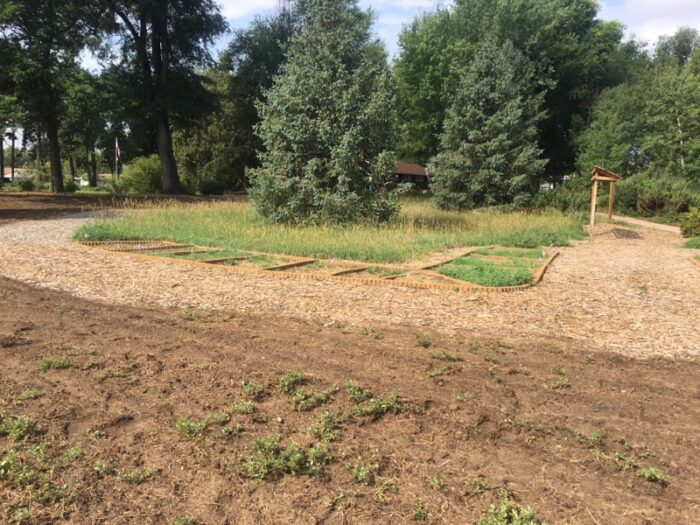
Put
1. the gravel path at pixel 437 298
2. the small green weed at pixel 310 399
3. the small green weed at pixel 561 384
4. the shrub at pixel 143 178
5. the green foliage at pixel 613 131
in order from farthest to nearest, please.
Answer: the shrub at pixel 143 178 < the green foliage at pixel 613 131 < the gravel path at pixel 437 298 < the small green weed at pixel 561 384 < the small green weed at pixel 310 399

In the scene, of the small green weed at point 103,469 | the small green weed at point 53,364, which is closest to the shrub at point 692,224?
the small green weed at point 53,364

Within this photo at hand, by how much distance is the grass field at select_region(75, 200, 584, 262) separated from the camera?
9398 mm

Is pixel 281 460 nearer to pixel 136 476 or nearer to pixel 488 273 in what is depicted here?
pixel 136 476

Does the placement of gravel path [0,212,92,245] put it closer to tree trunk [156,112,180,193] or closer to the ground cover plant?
the ground cover plant

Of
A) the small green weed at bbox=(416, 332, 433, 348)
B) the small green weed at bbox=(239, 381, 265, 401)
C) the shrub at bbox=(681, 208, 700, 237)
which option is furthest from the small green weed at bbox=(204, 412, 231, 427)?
the shrub at bbox=(681, 208, 700, 237)

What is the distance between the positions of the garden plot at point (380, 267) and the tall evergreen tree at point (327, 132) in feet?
11.4

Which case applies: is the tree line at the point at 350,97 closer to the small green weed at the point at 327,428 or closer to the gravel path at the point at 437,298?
the gravel path at the point at 437,298

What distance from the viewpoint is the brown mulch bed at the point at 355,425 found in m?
2.34

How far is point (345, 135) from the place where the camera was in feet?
38.8

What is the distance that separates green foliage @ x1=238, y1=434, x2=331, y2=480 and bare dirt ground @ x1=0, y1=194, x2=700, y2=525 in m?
0.04

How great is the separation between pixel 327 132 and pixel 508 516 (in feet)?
35.6

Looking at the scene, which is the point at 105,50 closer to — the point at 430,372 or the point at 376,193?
the point at 376,193

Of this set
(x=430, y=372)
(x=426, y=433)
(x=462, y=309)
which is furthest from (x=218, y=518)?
(x=462, y=309)

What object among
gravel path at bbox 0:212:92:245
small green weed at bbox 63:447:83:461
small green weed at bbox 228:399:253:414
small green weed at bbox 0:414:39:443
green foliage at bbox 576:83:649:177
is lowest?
small green weed at bbox 63:447:83:461
